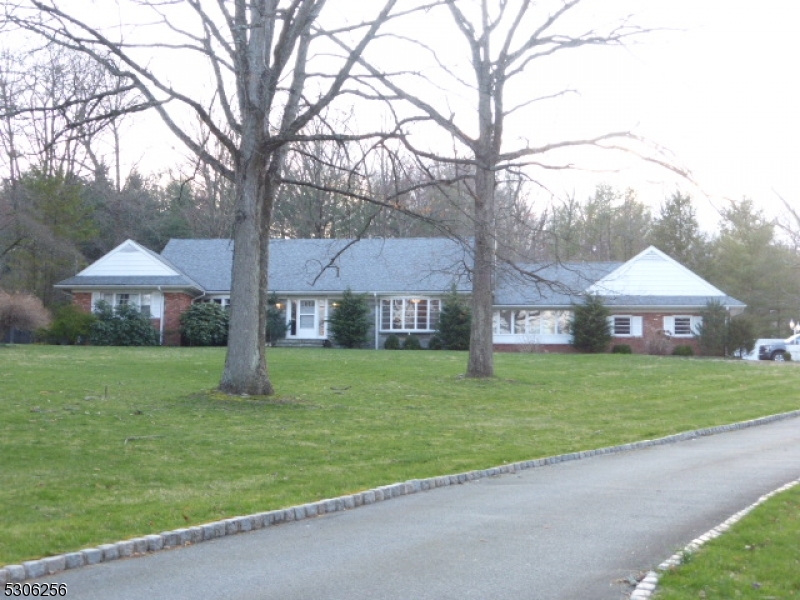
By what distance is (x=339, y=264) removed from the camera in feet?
171

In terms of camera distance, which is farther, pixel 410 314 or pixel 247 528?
pixel 410 314

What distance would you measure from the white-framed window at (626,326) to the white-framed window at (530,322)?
2.41 m

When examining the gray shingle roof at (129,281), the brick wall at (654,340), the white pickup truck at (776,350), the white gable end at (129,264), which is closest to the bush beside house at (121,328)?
the gray shingle roof at (129,281)

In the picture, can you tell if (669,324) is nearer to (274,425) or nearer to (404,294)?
(404,294)

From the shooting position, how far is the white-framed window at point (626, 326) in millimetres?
50219

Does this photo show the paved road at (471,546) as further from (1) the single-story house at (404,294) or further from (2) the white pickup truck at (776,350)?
(2) the white pickup truck at (776,350)

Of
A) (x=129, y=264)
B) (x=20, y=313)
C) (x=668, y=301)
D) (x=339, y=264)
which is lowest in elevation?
(x=20, y=313)

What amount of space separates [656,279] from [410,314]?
12934 mm

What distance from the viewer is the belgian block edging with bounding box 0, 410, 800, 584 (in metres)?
8.33

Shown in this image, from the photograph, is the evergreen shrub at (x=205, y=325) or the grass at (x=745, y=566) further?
the evergreen shrub at (x=205, y=325)

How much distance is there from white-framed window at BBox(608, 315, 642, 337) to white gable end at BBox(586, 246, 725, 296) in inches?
49.2

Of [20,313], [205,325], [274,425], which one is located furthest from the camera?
[205,325]

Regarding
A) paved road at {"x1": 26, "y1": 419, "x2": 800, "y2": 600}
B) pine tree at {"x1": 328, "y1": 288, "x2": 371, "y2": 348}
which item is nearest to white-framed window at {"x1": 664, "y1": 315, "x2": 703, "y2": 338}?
pine tree at {"x1": 328, "y1": 288, "x2": 371, "y2": 348}

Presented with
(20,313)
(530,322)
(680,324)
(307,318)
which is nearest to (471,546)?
(20,313)
